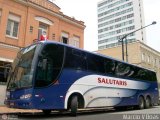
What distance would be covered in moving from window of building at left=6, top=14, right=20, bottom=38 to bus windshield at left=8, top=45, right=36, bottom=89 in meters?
8.99

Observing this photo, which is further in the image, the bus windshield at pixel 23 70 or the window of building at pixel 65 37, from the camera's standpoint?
the window of building at pixel 65 37

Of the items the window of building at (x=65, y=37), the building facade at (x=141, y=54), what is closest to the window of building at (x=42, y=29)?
the window of building at (x=65, y=37)

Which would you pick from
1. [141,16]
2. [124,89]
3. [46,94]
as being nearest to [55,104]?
[46,94]

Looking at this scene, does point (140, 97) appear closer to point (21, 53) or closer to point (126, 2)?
point (21, 53)

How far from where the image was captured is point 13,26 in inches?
771

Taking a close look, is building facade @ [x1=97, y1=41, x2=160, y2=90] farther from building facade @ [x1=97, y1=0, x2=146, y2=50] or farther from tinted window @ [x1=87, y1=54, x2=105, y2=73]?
building facade @ [x1=97, y1=0, x2=146, y2=50]

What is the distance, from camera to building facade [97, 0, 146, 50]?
95750mm

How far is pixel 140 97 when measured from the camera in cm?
1798

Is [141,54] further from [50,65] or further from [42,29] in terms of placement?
[50,65]

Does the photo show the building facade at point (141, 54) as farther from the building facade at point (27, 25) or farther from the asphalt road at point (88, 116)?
the asphalt road at point (88, 116)

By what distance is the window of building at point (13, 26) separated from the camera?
63.1ft

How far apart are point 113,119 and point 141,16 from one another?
92.9 m

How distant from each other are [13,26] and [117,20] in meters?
88.8

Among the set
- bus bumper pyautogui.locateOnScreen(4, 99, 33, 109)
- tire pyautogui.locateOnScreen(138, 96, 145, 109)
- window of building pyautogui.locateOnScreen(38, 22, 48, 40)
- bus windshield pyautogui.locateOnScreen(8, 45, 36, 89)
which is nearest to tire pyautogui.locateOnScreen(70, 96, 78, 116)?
bus bumper pyautogui.locateOnScreen(4, 99, 33, 109)
